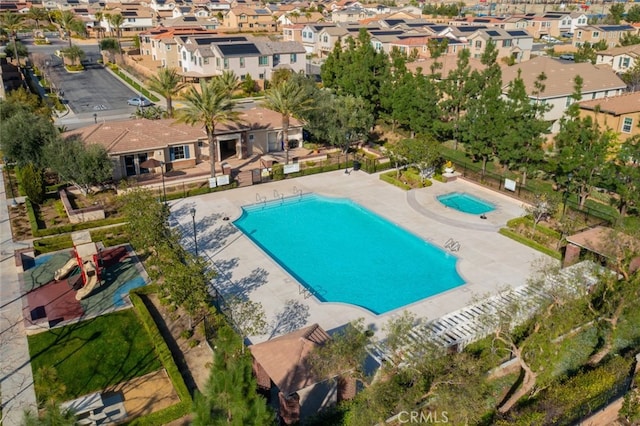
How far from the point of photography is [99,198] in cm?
3841

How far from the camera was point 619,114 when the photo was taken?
44.0 meters

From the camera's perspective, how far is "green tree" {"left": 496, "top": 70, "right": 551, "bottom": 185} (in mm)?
38812

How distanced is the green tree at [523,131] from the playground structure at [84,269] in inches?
1168

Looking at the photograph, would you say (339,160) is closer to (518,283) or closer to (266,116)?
(266,116)

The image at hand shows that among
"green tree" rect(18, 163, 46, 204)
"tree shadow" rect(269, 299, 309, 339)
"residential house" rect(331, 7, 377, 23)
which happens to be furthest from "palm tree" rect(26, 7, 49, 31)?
"tree shadow" rect(269, 299, 309, 339)

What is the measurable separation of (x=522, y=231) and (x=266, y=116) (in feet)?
84.0

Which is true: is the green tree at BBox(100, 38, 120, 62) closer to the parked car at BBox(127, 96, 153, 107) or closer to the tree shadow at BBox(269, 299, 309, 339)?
the parked car at BBox(127, 96, 153, 107)

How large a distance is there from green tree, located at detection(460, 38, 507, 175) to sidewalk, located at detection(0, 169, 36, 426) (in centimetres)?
3359

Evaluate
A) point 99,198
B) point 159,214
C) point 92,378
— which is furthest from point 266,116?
point 92,378

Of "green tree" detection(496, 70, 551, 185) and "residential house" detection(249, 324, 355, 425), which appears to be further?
"green tree" detection(496, 70, 551, 185)

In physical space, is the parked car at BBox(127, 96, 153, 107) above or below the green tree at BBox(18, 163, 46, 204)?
above

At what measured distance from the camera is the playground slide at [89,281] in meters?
26.6

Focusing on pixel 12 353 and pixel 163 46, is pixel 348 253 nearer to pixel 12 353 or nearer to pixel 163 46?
pixel 12 353

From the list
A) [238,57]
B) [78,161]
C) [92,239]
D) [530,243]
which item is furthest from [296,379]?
[238,57]
